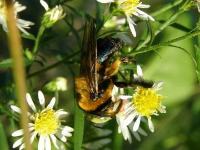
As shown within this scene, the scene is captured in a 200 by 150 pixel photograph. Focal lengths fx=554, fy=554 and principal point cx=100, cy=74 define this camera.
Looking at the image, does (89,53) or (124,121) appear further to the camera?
(124,121)

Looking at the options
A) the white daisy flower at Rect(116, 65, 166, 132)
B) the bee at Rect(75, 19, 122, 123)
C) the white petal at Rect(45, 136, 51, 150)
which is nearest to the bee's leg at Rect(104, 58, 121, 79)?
the bee at Rect(75, 19, 122, 123)

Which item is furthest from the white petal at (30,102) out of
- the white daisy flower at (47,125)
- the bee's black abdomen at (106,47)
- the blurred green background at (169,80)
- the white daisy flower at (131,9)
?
the blurred green background at (169,80)

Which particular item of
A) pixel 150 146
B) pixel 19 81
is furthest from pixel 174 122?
pixel 19 81

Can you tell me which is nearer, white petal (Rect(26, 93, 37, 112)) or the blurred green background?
white petal (Rect(26, 93, 37, 112))

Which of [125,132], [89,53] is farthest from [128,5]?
[125,132]

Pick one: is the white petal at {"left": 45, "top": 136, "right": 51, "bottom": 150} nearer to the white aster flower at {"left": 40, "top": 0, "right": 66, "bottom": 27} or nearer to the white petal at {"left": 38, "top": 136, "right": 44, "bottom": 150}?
the white petal at {"left": 38, "top": 136, "right": 44, "bottom": 150}

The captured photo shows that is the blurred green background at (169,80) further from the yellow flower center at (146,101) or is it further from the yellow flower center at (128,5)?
the yellow flower center at (128,5)

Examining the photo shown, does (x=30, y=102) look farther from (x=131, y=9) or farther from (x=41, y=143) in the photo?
(x=131, y=9)
